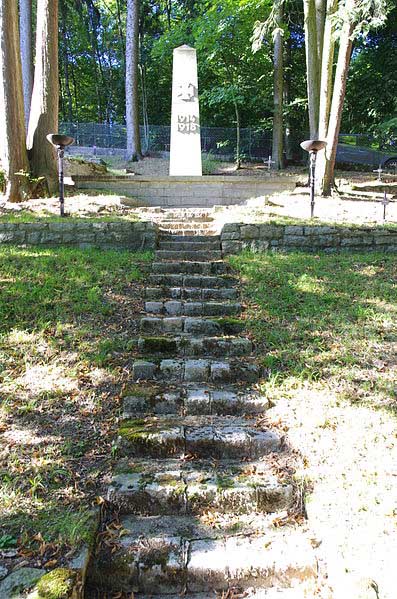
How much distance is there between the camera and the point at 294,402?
10.6ft

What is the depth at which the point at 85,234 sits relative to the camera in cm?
612

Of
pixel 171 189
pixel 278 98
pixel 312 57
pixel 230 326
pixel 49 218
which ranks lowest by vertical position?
pixel 230 326

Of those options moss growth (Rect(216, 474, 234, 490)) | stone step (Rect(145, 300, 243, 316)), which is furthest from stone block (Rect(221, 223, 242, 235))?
moss growth (Rect(216, 474, 234, 490))

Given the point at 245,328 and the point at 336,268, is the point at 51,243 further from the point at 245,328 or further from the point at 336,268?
the point at 336,268

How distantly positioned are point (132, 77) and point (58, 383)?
44.7 ft

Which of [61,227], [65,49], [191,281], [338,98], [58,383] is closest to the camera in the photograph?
[58,383]

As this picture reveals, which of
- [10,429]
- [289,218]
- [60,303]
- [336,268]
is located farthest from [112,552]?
[289,218]

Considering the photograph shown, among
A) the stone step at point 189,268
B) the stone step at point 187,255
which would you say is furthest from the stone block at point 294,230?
the stone step at point 189,268

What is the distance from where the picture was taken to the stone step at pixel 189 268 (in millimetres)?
5484

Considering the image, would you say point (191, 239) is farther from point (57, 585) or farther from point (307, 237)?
point (57, 585)

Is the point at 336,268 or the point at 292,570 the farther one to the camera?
the point at 336,268

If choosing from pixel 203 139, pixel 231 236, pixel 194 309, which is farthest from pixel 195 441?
pixel 203 139

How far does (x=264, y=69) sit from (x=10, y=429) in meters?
16.2

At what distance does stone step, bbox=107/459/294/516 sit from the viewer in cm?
248
